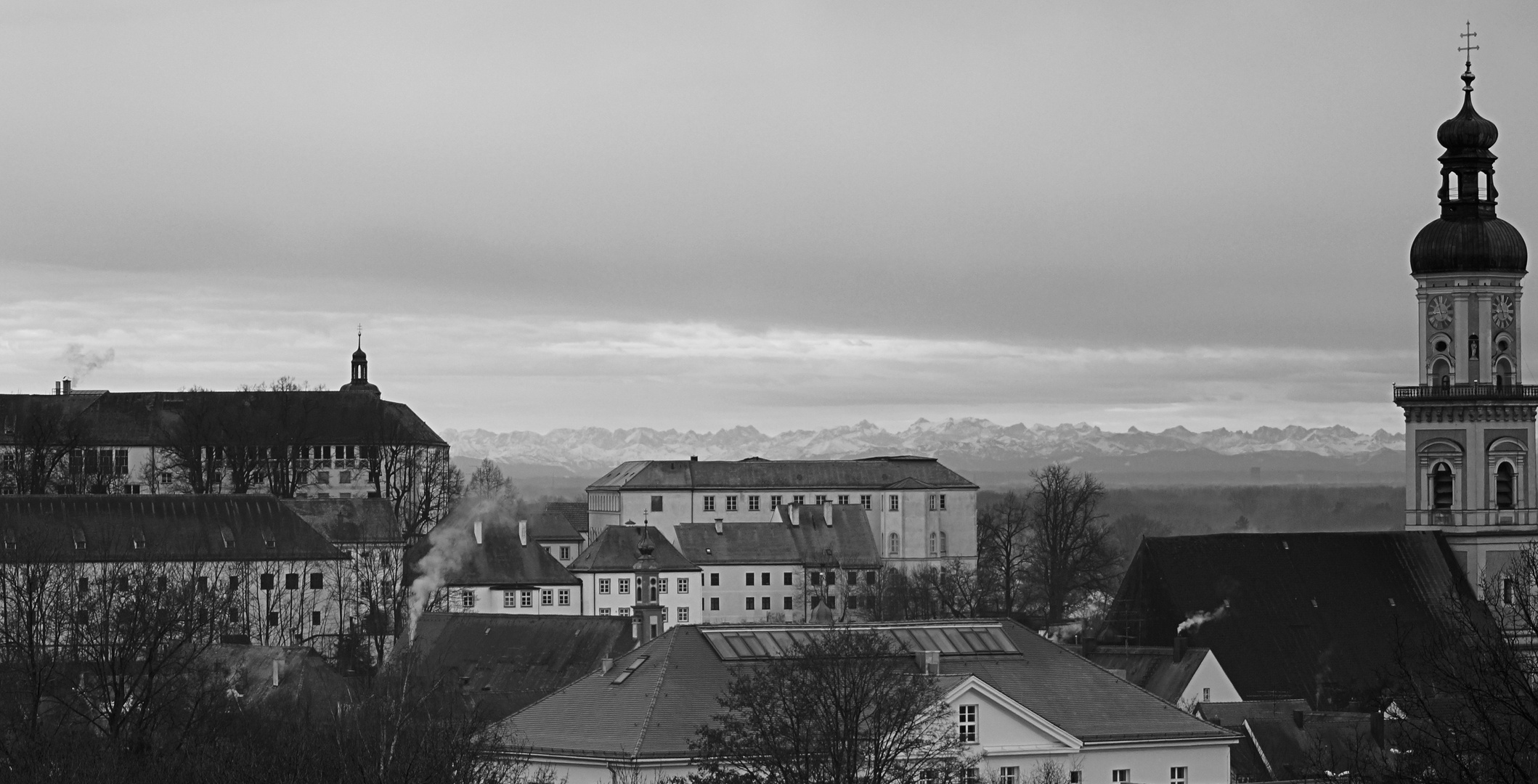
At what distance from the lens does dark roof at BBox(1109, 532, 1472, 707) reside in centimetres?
8044

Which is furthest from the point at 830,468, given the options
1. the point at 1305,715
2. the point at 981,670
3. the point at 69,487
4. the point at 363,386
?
the point at 981,670

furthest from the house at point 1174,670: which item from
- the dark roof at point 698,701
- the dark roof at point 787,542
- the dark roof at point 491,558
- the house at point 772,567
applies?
the dark roof at point 787,542

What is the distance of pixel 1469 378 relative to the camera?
89.6 m

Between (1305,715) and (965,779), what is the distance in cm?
2428

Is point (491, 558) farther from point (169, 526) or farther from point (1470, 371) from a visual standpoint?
point (1470, 371)

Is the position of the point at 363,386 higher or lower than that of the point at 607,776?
higher

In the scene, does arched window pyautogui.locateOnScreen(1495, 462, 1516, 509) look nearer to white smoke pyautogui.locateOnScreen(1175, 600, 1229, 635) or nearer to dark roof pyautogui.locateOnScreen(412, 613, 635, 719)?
white smoke pyautogui.locateOnScreen(1175, 600, 1229, 635)

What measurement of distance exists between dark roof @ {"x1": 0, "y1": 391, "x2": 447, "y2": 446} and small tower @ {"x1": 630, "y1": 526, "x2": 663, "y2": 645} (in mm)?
20311

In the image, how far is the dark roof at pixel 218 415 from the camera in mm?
144000

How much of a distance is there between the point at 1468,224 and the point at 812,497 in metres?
75.9

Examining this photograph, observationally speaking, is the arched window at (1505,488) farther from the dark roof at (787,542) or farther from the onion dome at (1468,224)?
the dark roof at (787,542)

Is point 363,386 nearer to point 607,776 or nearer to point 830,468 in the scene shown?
point 830,468

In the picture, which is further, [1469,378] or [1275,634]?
[1469,378]

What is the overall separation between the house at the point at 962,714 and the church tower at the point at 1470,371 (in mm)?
31861
